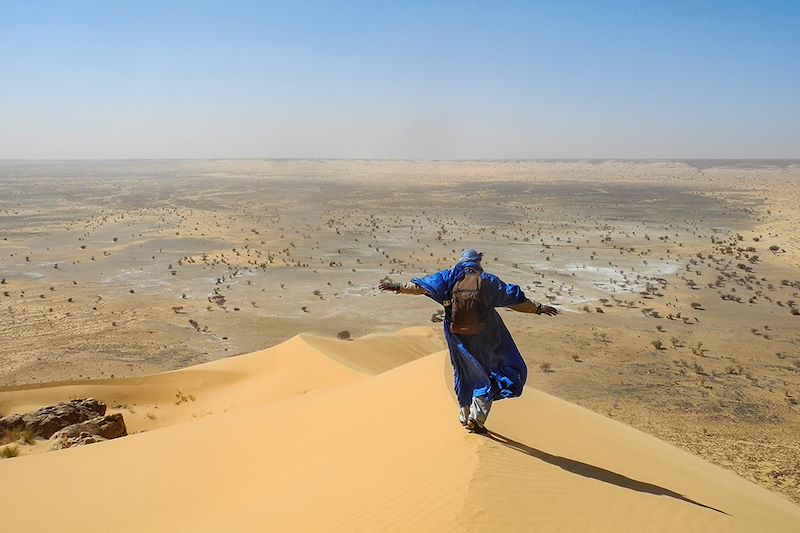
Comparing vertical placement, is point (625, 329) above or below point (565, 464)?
below

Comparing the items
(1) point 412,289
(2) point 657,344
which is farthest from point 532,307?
(2) point 657,344

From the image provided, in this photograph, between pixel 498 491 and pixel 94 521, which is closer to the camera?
pixel 498 491

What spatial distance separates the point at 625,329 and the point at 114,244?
109ft

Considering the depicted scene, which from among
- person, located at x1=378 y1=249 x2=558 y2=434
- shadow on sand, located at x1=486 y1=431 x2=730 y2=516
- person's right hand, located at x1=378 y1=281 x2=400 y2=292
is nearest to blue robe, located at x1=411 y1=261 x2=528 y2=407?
person, located at x1=378 y1=249 x2=558 y2=434

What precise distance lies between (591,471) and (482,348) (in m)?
1.44

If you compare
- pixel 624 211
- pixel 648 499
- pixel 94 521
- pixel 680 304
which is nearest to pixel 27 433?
pixel 94 521

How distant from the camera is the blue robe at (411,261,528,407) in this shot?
5.21 metres

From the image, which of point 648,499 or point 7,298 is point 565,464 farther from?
point 7,298

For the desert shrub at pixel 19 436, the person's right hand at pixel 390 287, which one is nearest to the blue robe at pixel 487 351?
the person's right hand at pixel 390 287

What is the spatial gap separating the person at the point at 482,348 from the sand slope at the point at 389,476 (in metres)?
0.30

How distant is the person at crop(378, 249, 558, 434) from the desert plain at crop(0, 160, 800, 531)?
33 centimetres

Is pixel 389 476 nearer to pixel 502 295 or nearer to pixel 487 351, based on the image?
pixel 487 351

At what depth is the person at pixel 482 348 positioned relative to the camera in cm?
519

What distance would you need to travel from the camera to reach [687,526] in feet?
13.7
